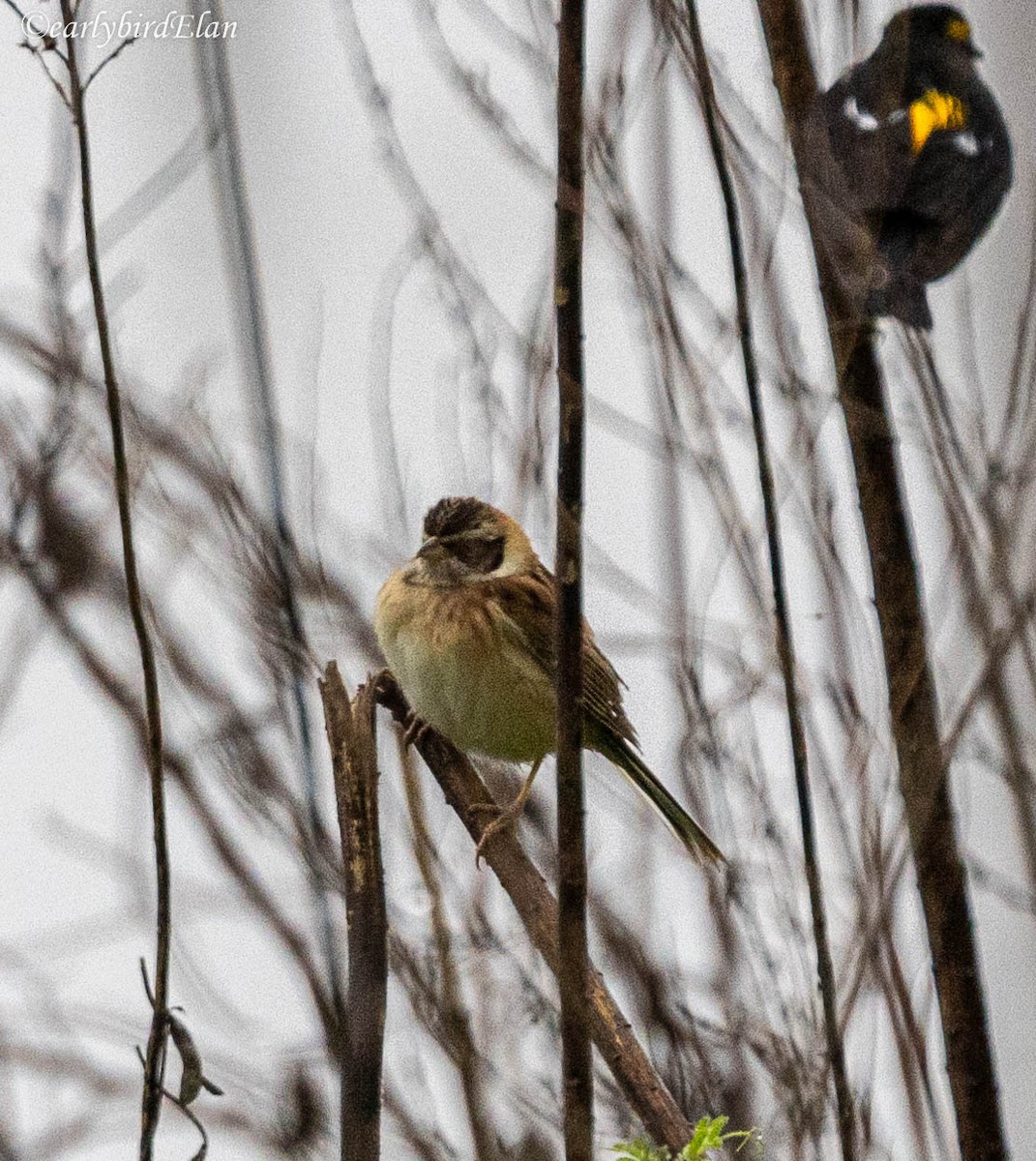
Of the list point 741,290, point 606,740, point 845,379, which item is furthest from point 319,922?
point 606,740

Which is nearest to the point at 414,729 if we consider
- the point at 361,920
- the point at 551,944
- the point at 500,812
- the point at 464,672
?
the point at 464,672

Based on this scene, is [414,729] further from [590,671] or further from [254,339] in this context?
[254,339]

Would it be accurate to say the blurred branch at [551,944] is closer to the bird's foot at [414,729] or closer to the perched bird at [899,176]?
the bird's foot at [414,729]

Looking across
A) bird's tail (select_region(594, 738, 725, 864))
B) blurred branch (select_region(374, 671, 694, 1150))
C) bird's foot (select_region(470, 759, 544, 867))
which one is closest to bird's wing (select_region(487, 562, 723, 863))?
bird's tail (select_region(594, 738, 725, 864))

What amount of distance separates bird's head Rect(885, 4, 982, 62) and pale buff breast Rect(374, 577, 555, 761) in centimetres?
178

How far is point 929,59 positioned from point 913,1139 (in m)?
1.53

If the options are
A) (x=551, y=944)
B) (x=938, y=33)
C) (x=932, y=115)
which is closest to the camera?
(x=551, y=944)

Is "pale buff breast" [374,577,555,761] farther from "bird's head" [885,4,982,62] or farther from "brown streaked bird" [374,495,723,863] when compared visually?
"bird's head" [885,4,982,62]

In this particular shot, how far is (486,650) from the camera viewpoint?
3965mm

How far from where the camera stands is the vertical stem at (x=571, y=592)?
1.45m

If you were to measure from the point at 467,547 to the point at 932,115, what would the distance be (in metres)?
1.95

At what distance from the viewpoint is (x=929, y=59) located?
2357mm

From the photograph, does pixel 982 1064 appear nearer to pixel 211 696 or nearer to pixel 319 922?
pixel 319 922

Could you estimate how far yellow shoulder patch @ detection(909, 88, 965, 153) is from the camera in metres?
2.22
